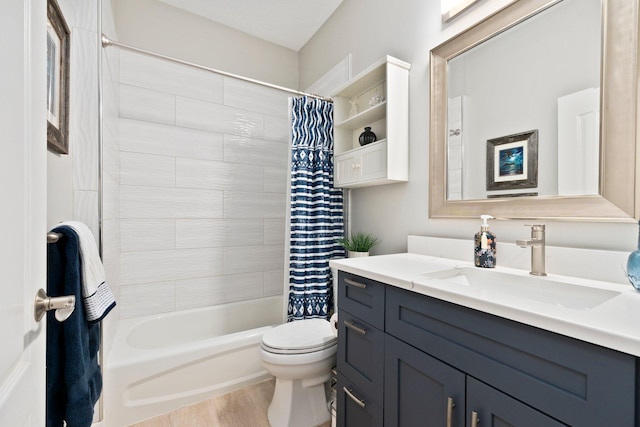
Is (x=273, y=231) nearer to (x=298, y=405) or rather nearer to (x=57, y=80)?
(x=298, y=405)

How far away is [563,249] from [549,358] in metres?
0.59

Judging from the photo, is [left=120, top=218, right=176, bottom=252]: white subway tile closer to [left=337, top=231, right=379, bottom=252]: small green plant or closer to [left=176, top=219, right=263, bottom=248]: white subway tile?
[left=176, top=219, right=263, bottom=248]: white subway tile

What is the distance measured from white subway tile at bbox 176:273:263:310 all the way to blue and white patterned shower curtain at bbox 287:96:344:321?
696mm

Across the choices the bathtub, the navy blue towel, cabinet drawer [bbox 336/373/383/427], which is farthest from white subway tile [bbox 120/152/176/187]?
cabinet drawer [bbox 336/373/383/427]

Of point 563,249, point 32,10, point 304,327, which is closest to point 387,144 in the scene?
point 563,249

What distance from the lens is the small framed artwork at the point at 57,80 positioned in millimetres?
968

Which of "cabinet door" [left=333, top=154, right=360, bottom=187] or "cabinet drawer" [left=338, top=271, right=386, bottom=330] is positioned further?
"cabinet door" [left=333, top=154, right=360, bottom=187]

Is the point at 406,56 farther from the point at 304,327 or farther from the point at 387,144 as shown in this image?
the point at 304,327

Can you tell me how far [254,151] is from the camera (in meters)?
2.58

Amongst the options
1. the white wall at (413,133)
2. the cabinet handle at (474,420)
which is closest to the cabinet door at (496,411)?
the cabinet handle at (474,420)

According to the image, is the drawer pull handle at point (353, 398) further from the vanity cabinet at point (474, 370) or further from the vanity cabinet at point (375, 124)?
the vanity cabinet at point (375, 124)

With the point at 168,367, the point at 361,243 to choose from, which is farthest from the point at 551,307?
the point at 168,367

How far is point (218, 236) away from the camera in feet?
7.96

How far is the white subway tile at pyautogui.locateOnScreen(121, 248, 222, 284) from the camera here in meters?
2.09
